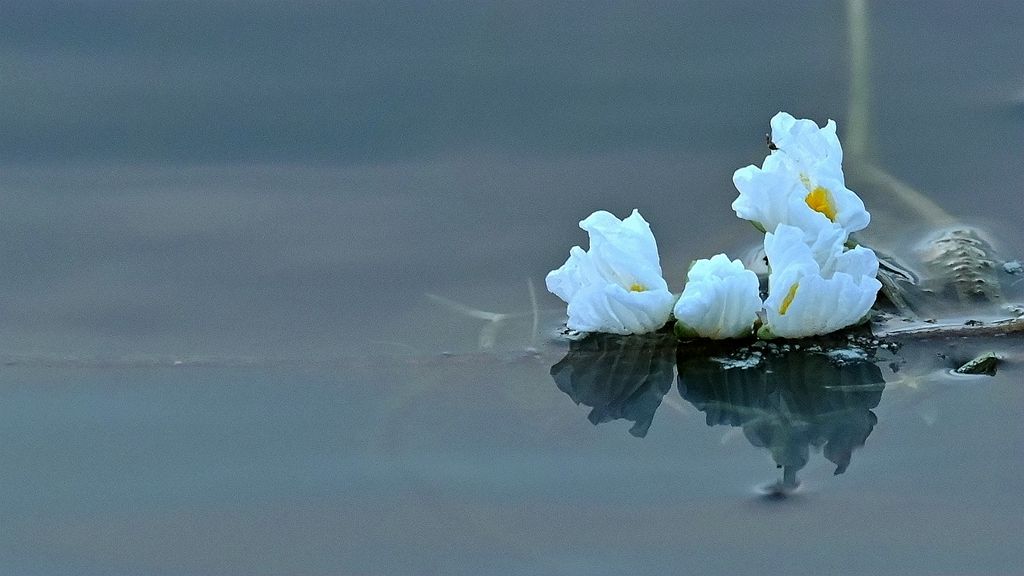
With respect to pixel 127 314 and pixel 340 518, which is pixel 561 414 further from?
pixel 127 314

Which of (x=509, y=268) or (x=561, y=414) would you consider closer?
(x=561, y=414)

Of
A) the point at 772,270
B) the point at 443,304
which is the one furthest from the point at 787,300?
the point at 443,304

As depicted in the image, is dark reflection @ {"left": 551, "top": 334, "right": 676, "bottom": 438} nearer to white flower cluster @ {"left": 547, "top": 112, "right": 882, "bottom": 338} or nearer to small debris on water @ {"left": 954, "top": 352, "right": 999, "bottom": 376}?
white flower cluster @ {"left": 547, "top": 112, "right": 882, "bottom": 338}

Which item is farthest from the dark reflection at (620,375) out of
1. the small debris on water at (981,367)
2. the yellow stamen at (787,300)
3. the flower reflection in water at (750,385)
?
the small debris on water at (981,367)

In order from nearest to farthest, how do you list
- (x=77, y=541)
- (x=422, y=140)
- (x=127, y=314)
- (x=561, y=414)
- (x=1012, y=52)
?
(x=77, y=541) < (x=561, y=414) < (x=127, y=314) < (x=422, y=140) < (x=1012, y=52)

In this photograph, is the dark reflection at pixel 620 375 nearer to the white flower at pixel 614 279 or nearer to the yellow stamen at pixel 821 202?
the white flower at pixel 614 279

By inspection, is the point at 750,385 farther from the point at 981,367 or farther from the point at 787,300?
the point at 981,367

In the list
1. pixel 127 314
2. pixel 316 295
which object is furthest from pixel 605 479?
pixel 127 314
